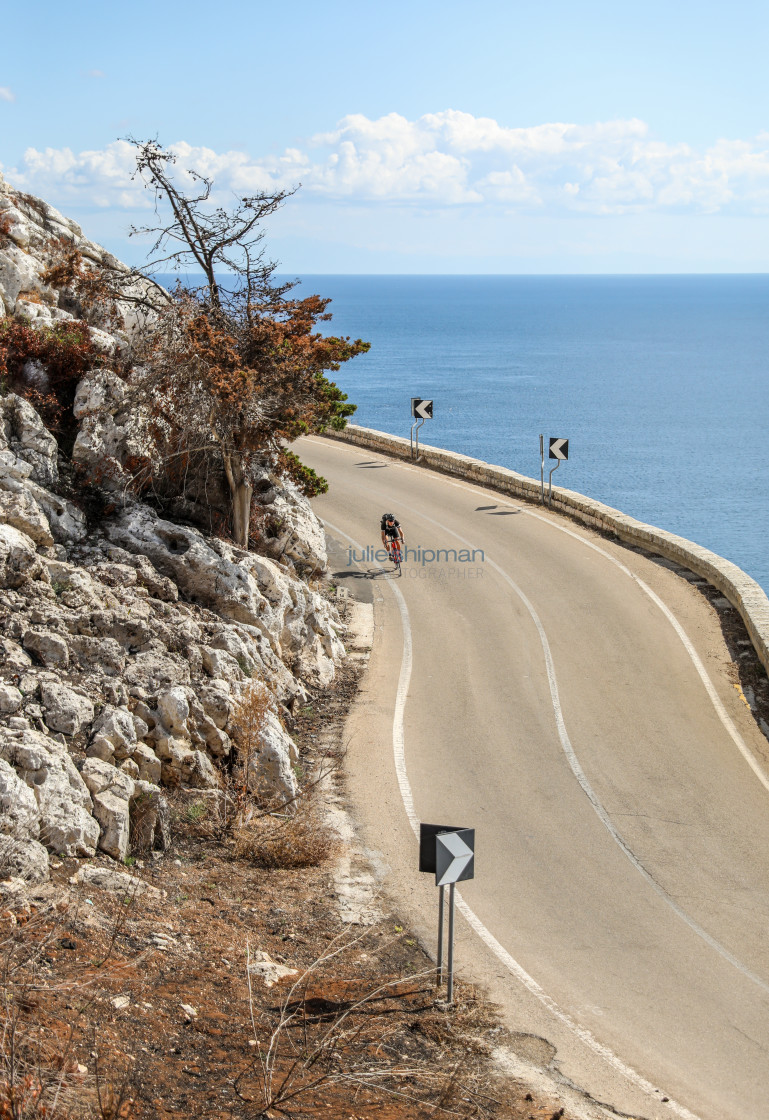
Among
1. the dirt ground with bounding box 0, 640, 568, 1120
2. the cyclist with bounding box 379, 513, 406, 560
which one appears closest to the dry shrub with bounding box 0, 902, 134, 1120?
the dirt ground with bounding box 0, 640, 568, 1120

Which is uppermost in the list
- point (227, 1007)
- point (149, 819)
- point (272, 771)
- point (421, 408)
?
point (421, 408)

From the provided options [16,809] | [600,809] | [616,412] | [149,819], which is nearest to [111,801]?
[149,819]

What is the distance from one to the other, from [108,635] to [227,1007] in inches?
261

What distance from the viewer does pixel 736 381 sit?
376 feet

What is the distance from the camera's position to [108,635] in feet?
45.5

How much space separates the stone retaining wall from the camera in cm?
2086

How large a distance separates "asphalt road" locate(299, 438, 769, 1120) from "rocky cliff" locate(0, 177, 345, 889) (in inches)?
87.4

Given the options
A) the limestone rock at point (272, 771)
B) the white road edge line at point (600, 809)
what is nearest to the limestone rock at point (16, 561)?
the limestone rock at point (272, 771)

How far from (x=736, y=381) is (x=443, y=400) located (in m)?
42.8

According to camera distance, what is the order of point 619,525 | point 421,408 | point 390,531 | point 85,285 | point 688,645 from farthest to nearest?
point 421,408 < point 619,525 < point 390,531 < point 688,645 < point 85,285

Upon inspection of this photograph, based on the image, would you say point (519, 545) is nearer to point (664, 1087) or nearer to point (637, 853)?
point (637, 853)

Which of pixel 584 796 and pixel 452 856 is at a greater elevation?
pixel 452 856

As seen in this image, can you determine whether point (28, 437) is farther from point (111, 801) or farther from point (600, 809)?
point (600, 809)

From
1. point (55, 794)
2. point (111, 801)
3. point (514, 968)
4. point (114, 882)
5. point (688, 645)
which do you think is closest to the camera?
point (114, 882)
